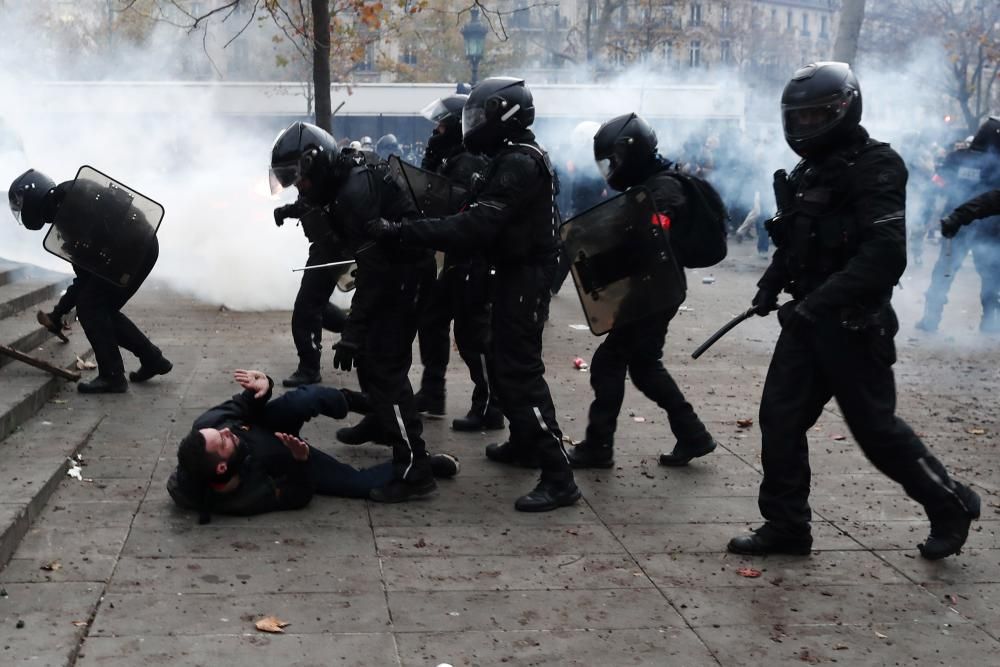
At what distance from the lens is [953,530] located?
470cm

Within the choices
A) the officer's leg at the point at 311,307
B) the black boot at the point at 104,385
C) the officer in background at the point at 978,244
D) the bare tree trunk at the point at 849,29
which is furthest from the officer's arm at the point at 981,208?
the bare tree trunk at the point at 849,29

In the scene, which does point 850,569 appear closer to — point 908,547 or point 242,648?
point 908,547

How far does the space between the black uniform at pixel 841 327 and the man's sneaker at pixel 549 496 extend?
910mm

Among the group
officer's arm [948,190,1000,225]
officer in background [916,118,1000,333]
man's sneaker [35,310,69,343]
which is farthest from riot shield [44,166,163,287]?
officer in background [916,118,1000,333]

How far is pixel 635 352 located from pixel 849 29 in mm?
12574

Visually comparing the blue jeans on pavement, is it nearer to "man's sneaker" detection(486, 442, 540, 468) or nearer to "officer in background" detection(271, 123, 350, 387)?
"man's sneaker" detection(486, 442, 540, 468)

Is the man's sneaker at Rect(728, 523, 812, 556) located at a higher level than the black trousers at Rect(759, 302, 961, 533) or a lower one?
lower

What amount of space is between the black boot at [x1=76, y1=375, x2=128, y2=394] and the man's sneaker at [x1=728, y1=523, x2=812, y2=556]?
4.18 meters

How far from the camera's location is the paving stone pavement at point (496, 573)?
152 inches

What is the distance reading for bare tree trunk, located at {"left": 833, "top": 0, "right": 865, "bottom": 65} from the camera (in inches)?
664

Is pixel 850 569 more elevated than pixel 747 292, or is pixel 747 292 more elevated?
pixel 850 569

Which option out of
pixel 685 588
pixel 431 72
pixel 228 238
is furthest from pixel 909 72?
pixel 685 588

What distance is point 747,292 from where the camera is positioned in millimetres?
14359

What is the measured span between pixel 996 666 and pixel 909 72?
33084mm
